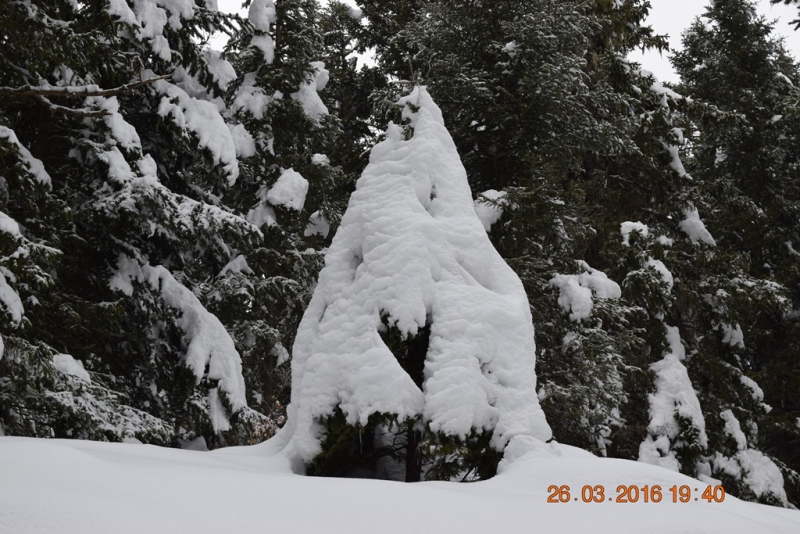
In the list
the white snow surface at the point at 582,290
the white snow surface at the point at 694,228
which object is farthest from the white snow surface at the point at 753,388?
the white snow surface at the point at 582,290

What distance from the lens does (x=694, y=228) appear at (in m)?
13.2

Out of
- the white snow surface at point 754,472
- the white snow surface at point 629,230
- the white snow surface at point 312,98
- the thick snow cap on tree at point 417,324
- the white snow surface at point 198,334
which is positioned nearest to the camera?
the thick snow cap on tree at point 417,324

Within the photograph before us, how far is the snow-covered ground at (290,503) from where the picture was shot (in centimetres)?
256

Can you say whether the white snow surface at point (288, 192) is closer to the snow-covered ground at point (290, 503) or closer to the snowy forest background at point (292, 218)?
the snowy forest background at point (292, 218)

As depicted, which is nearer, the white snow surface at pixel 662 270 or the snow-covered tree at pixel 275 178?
the white snow surface at pixel 662 270

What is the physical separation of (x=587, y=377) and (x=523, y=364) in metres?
4.66

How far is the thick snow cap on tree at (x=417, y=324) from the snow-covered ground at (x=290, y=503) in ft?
2.23

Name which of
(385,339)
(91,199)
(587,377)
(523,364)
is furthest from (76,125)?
(587,377)

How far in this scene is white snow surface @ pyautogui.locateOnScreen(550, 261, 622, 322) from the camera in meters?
9.03

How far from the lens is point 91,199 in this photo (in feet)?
28.6

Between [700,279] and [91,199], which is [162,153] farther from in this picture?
Result: [700,279]

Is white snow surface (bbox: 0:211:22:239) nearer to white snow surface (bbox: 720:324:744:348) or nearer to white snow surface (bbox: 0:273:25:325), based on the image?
white snow surface (bbox: 0:273:25:325)

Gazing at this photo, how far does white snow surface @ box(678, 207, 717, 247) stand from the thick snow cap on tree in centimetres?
901

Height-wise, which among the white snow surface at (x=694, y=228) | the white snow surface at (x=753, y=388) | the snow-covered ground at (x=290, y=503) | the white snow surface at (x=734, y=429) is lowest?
the snow-covered ground at (x=290, y=503)
